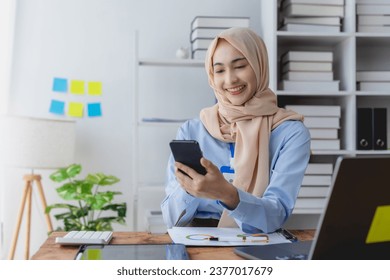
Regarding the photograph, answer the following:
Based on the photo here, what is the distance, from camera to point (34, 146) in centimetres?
279

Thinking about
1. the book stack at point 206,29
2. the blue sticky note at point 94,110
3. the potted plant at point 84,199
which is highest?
the book stack at point 206,29

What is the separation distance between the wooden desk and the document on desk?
25 millimetres

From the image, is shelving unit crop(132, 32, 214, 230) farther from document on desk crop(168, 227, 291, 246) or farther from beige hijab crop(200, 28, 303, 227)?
document on desk crop(168, 227, 291, 246)

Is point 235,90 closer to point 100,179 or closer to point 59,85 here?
point 100,179

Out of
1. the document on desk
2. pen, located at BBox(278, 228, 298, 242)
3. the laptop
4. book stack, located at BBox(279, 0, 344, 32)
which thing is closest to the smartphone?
the document on desk

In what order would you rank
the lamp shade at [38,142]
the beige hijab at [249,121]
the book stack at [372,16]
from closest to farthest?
the beige hijab at [249,121], the lamp shade at [38,142], the book stack at [372,16]

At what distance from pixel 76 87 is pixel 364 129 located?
5.24ft

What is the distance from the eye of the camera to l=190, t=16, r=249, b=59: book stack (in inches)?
115

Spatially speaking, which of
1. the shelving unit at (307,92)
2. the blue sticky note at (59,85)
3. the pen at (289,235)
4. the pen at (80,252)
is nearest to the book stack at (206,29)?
the shelving unit at (307,92)

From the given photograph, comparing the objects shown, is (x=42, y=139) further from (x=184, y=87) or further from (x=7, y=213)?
(x=184, y=87)

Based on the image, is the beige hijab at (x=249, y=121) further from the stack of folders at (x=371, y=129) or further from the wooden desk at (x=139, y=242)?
the stack of folders at (x=371, y=129)

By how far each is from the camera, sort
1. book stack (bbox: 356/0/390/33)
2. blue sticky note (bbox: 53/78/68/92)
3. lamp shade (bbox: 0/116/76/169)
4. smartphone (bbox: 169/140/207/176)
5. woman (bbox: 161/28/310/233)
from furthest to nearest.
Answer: blue sticky note (bbox: 53/78/68/92) < book stack (bbox: 356/0/390/33) < lamp shade (bbox: 0/116/76/169) < woman (bbox: 161/28/310/233) < smartphone (bbox: 169/140/207/176)

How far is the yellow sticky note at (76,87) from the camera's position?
3109 millimetres

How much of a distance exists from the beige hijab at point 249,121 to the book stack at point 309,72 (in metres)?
1.18
